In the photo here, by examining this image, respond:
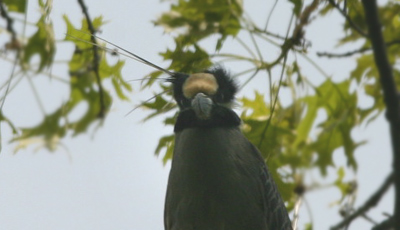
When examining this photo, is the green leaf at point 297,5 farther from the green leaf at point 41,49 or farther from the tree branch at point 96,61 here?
Result: the green leaf at point 41,49

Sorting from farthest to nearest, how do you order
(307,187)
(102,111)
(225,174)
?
(225,174), (102,111), (307,187)

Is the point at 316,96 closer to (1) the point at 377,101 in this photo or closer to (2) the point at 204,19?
(1) the point at 377,101

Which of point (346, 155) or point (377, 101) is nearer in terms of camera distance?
point (346, 155)

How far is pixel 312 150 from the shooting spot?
2.70 m

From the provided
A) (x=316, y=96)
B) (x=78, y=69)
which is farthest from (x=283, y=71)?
(x=78, y=69)

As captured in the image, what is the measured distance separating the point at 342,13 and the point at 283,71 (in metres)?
0.55

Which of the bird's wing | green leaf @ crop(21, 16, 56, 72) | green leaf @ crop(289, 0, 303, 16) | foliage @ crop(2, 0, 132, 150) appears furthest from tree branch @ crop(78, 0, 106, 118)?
the bird's wing

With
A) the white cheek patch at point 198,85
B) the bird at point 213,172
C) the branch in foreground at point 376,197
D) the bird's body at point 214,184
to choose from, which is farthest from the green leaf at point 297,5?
the bird's body at point 214,184

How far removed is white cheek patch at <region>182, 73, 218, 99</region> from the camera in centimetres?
532

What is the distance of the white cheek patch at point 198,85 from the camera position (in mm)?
5316

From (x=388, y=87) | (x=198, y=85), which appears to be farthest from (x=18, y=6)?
(x=198, y=85)

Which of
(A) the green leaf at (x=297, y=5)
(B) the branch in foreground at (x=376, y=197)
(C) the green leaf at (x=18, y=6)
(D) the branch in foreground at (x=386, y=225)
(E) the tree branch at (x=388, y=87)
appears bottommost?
(D) the branch in foreground at (x=386, y=225)

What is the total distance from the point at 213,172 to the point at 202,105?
0.50m

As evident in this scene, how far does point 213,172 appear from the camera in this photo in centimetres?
535
